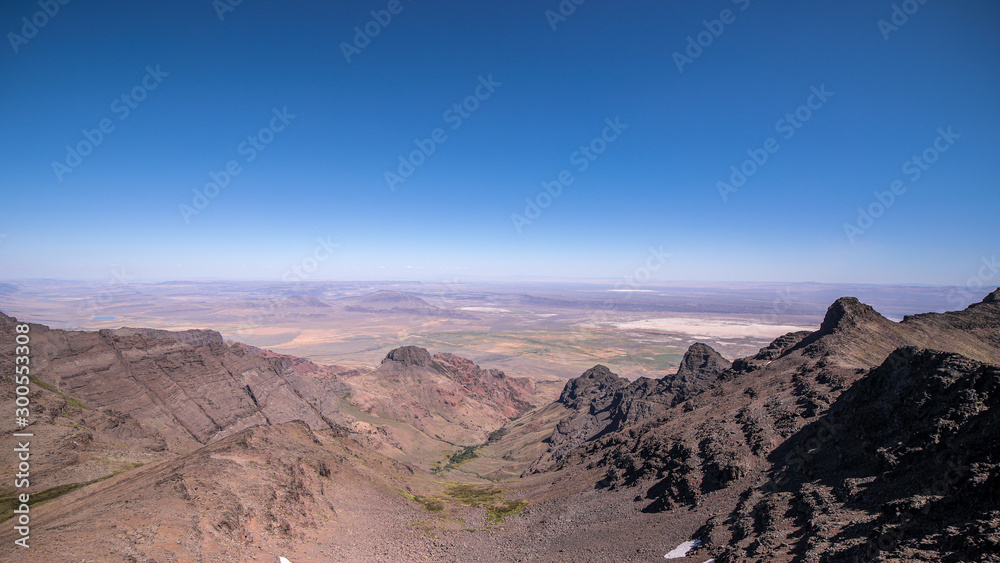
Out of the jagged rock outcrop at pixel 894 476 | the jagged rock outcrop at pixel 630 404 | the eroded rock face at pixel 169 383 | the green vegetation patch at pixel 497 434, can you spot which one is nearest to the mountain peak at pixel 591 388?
the jagged rock outcrop at pixel 630 404

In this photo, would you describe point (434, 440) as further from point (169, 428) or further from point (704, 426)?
point (704, 426)

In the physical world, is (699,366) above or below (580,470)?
above

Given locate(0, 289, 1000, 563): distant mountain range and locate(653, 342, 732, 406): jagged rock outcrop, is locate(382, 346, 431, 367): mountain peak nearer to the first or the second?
locate(0, 289, 1000, 563): distant mountain range

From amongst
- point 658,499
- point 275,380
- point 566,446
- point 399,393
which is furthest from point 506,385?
point 658,499

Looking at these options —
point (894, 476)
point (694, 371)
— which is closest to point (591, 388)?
point (694, 371)

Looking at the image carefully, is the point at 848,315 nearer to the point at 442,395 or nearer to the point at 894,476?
the point at 894,476

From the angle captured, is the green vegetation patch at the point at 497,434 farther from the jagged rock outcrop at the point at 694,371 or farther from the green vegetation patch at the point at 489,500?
the green vegetation patch at the point at 489,500
